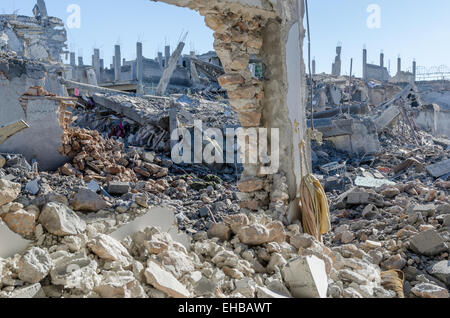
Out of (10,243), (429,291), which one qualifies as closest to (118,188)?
(10,243)

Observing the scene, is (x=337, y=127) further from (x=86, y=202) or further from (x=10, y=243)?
(x=10, y=243)

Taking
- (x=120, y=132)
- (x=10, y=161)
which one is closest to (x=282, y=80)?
(x=10, y=161)

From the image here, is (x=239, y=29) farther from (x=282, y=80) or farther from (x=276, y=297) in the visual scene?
(x=276, y=297)

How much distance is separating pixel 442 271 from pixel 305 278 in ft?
6.28

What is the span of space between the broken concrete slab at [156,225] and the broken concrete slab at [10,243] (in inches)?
22.2

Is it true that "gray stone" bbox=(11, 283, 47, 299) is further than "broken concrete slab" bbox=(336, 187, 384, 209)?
No

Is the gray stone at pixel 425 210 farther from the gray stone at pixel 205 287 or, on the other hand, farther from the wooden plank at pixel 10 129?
the wooden plank at pixel 10 129

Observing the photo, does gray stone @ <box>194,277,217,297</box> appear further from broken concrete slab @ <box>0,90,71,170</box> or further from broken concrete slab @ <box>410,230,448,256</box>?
broken concrete slab @ <box>0,90,71,170</box>

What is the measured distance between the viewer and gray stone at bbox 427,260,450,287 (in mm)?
3377

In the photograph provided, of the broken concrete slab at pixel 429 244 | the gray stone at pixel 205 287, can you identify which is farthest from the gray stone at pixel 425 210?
the gray stone at pixel 205 287

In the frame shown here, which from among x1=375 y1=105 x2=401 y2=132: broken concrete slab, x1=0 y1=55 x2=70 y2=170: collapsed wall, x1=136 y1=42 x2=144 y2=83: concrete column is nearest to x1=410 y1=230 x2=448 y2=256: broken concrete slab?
x1=0 y1=55 x2=70 y2=170: collapsed wall

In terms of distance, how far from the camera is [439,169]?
27.7 feet

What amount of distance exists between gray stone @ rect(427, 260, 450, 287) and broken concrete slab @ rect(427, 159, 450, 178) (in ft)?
17.9

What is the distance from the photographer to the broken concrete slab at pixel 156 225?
8.85ft
